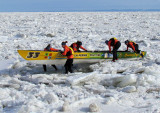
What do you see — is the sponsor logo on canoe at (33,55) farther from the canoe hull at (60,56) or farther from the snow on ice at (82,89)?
the snow on ice at (82,89)

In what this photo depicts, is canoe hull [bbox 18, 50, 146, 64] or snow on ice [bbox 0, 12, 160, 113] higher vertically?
canoe hull [bbox 18, 50, 146, 64]

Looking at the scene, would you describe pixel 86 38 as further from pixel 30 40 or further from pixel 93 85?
pixel 93 85

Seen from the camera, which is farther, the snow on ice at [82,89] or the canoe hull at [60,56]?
the canoe hull at [60,56]

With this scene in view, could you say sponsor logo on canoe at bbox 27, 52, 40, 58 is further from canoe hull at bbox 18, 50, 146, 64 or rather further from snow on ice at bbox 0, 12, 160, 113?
snow on ice at bbox 0, 12, 160, 113

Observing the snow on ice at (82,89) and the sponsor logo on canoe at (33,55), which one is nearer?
the snow on ice at (82,89)

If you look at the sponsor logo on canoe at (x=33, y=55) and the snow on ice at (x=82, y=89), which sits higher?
the sponsor logo on canoe at (x=33, y=55)

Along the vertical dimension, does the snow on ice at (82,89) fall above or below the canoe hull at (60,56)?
below

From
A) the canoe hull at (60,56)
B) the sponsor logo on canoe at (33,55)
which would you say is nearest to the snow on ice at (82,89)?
the canoe hull at (60,56)

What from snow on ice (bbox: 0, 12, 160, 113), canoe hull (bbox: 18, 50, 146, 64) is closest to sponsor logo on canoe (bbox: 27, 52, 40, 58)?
canoe hull (bbox: 18, 50, 146, 64)

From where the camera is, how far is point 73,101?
4.84 m

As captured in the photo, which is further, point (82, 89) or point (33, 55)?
point (33, 55)

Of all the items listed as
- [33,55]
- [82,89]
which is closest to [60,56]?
[33,55]

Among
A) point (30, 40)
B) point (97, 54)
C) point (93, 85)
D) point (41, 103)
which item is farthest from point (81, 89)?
point (30, 40)

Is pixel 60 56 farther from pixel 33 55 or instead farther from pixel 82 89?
pixel 82 89
